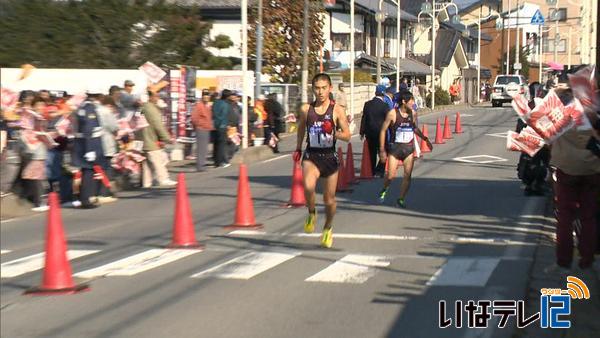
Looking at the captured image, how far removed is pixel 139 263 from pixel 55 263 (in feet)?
5.93

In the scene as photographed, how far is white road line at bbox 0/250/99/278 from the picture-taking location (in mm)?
10492

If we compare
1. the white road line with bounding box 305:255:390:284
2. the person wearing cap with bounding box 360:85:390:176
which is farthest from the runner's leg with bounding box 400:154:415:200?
the person wearing cap with bounding box 360:85:390:176

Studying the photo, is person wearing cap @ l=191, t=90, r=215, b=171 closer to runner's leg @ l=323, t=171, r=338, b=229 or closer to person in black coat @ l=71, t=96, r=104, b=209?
person in black coat @ l=71, t=96, r=104, b=209

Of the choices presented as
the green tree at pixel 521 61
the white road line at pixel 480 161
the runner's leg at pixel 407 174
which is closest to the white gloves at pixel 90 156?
the runner's leg at pixel 407 174

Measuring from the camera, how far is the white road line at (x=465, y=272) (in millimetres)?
9508

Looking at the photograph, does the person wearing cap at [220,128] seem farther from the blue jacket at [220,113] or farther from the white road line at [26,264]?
the white road line at [26,264]

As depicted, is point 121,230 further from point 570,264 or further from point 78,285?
point 570,264

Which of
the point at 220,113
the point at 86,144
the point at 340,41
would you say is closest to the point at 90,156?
the point at 86,144

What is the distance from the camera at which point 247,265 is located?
→ 34.7 feet

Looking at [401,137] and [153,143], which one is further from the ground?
[401,137]

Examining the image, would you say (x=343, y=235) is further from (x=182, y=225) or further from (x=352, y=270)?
(x=352, y=270)

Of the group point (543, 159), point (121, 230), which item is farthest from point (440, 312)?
point (543, 159)

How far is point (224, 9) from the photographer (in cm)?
5394

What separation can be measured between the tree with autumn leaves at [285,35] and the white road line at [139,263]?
113ft
